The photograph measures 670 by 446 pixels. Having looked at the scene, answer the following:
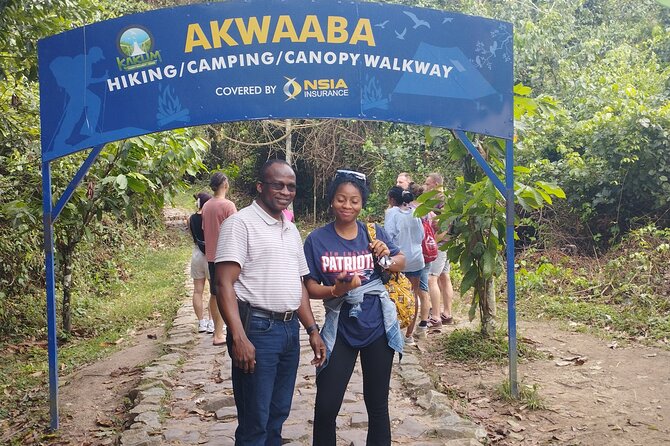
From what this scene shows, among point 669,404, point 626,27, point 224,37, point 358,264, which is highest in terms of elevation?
point 626,27

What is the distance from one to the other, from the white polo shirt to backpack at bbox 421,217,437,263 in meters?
3.85

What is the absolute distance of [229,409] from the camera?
5.16 metres

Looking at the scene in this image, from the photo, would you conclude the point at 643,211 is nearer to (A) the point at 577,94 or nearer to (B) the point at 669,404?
(A) the point at 577,94

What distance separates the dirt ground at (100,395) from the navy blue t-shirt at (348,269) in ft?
6.78

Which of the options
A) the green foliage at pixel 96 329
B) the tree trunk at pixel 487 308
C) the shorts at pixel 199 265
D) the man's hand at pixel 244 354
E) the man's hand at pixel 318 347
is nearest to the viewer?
the man's hand at pixel 244 354

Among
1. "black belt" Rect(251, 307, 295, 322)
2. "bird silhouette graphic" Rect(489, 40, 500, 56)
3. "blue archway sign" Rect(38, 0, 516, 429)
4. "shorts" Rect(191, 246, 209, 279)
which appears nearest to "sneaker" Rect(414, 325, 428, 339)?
"shorts" Rect(191, 246, 209, 279)

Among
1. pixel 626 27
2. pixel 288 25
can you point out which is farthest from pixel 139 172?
pixel 626 27

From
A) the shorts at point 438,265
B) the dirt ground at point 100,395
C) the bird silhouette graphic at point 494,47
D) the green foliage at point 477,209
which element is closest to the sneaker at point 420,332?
the shorts at point 438,265

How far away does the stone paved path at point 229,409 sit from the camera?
4527 mm

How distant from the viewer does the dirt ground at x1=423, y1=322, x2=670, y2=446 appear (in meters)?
4.71

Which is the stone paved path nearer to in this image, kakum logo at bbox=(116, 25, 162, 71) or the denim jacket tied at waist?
the denim jacket tied at waist

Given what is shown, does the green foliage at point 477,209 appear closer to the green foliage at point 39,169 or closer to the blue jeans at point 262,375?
the green foliage at point 39,169

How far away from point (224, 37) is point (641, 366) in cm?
459

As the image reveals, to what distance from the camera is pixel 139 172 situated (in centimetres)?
714
